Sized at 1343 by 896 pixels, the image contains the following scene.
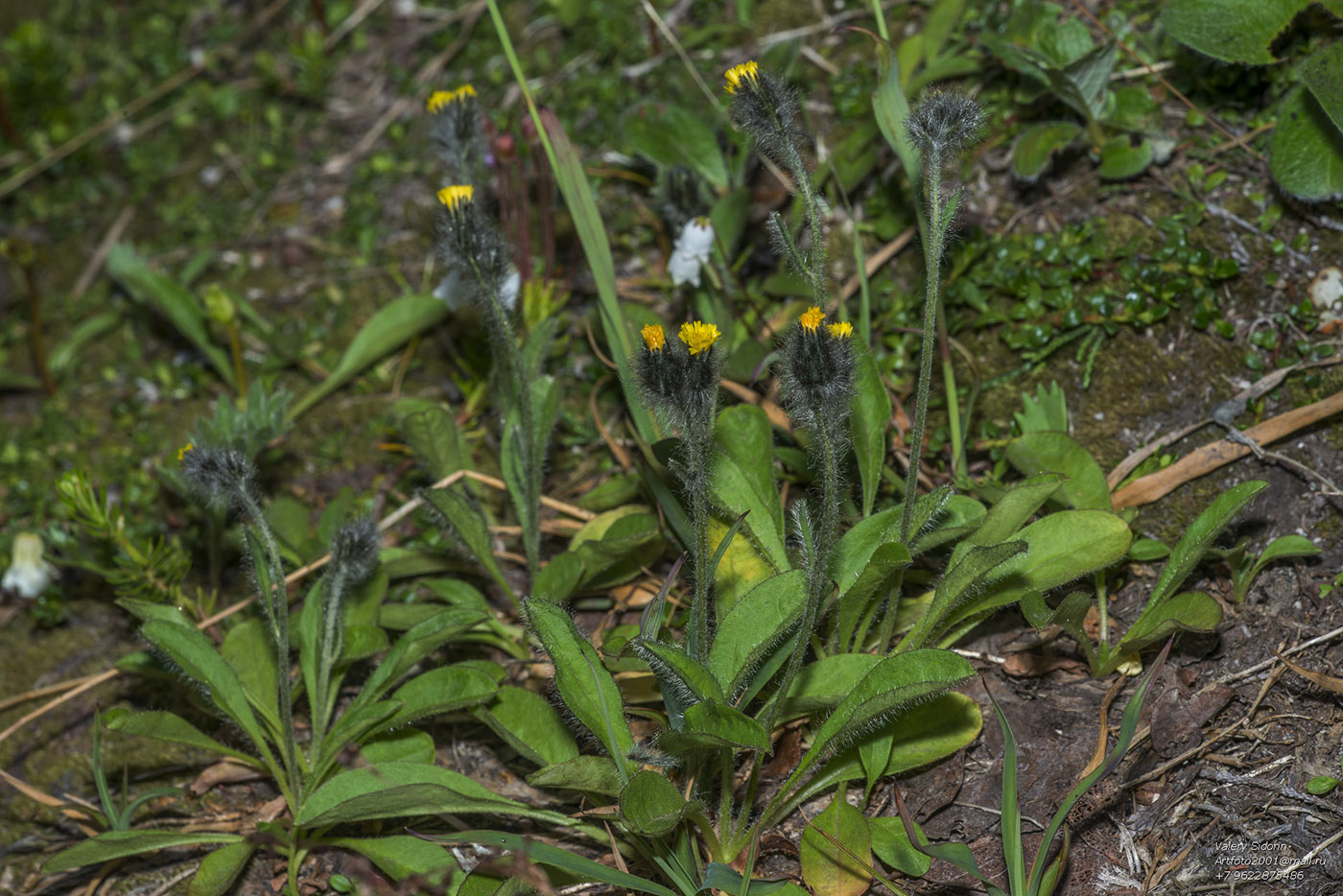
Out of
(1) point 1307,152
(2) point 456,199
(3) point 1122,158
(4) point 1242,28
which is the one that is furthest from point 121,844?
(4) point 1242,28

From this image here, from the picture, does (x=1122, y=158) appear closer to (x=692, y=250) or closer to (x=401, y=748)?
(x=692, y=250)

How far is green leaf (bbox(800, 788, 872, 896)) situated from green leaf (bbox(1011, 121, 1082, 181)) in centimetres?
173

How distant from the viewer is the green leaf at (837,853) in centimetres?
187

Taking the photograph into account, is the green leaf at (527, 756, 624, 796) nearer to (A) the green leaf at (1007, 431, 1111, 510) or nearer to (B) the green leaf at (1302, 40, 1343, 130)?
(A) the green leaf at (1007, 431, 1111, 510)

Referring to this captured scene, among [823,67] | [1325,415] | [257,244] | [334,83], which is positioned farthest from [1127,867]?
[334,83]

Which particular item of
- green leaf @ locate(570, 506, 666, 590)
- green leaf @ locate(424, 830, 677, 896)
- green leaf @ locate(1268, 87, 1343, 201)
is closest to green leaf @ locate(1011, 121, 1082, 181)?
green leaf @ locate(1268, 87, 1343, 201)

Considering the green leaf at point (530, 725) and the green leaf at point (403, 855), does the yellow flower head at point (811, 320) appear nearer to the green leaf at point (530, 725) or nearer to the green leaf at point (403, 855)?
the green leaf at point (530, 725)

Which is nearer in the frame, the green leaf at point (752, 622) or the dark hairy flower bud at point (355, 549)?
the green leaf at point (752, 622)

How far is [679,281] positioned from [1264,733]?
170 centimetres

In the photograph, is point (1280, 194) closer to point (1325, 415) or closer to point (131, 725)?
point (1325, 415)

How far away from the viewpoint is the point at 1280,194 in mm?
2549

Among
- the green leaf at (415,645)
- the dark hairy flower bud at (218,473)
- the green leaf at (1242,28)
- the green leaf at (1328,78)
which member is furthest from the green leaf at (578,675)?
the green leaf at (1242,28)

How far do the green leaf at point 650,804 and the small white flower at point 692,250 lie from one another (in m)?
1.42

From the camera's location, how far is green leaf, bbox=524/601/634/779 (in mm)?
1924
